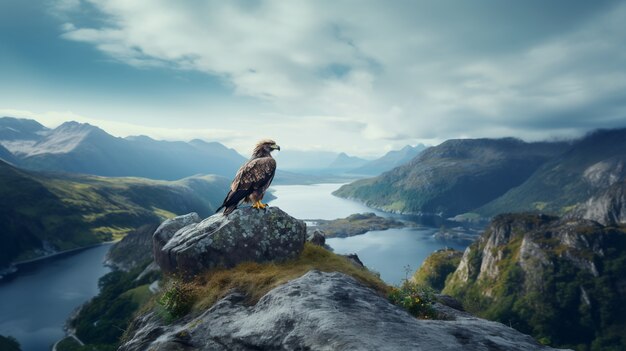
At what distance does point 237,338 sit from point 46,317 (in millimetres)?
176221

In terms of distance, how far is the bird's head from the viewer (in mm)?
22125

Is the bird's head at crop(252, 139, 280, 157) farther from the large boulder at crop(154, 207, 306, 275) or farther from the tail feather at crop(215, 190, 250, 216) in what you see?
the large boulder at crop(154, 207, 306, 275)

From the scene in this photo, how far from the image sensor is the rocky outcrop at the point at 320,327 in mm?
11688

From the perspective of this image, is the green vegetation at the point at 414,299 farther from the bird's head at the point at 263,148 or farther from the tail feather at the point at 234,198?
the bird's head at the point at 263,148

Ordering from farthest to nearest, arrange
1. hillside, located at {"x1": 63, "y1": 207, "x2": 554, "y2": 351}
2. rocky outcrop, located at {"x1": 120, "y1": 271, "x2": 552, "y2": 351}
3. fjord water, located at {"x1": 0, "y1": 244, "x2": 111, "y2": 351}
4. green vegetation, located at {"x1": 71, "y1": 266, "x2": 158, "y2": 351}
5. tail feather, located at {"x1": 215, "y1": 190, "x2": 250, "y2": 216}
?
fjord water, located at {"x1": 0, "y1": 244, "x2": 111, "y2": 351}, green vegetation, located at {"x1": 71, "y1": 266, "x2": 158, "y2": 351}, tail feather, located at {"x1": 215, "y1": 190, "x2": 250, "y2": 216}, hillside, located at {"x1": 63, "y1": 207, "x2": 554, "y2": 351}, rocky outcrop, located at {"x1": 120, "y1": 271, "x2": 552, "y2": 351}

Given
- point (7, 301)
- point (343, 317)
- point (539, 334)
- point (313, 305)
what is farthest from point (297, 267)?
point (7, 301)

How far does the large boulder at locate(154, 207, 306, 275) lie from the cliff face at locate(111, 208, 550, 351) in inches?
2.2

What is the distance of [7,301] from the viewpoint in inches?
6363

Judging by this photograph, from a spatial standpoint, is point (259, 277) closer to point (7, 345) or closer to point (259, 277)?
point (259, 277)

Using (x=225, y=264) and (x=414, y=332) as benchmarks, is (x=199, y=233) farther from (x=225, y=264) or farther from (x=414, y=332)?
(x=414, y=332)

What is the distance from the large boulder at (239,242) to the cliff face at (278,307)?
6 centimetres

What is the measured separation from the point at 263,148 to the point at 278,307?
10940 mm

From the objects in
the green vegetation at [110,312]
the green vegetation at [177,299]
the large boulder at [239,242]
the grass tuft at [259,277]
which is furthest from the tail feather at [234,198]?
the green vegetation at [110,312]

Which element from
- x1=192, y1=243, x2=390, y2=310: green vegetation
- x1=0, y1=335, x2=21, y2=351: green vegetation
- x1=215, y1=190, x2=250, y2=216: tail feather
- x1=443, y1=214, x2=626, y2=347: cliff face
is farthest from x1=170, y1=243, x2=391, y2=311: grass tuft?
x1=443, y1=214, x2=626, y2=347: cliff face
